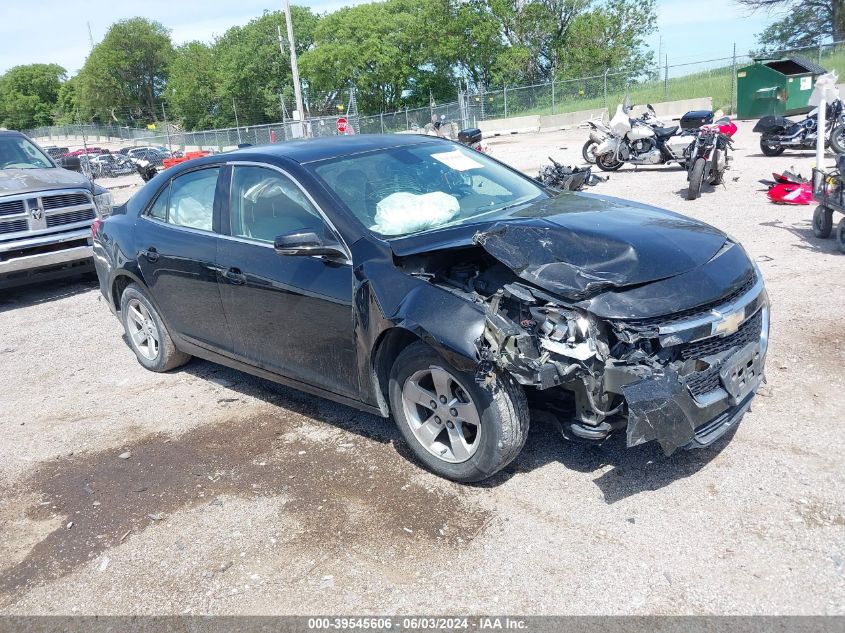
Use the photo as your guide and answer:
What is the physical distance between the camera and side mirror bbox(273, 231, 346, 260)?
13.3ft

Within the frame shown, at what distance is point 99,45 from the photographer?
4107 inches

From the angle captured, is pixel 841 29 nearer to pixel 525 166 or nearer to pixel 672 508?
pixel 525 166

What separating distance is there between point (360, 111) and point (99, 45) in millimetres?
54631

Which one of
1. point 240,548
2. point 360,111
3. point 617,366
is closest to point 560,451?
point 617,366

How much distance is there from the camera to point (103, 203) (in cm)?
984

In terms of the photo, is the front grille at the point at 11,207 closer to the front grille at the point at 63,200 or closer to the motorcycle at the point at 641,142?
the front grille at the point at 63,200

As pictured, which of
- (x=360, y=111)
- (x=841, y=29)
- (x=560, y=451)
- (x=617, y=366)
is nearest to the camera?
(x=617, y=366)

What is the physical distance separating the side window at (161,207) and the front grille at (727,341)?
3.84 metres

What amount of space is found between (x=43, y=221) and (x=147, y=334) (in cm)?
396

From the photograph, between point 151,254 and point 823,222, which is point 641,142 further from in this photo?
point 151,254

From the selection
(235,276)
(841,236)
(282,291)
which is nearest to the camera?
(282,291)

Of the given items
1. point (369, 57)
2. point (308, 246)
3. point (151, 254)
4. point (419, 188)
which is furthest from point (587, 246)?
point (369, 57)

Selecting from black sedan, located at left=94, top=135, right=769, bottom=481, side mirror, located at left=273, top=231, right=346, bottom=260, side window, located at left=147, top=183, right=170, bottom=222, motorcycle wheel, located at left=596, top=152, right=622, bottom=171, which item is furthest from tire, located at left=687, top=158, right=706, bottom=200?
side mirror, located at left=273, top=231, right=346, bottom=260

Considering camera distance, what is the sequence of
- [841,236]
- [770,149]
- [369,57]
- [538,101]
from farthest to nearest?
[369,57]
[538,101]
[770,149]
[841,236]
